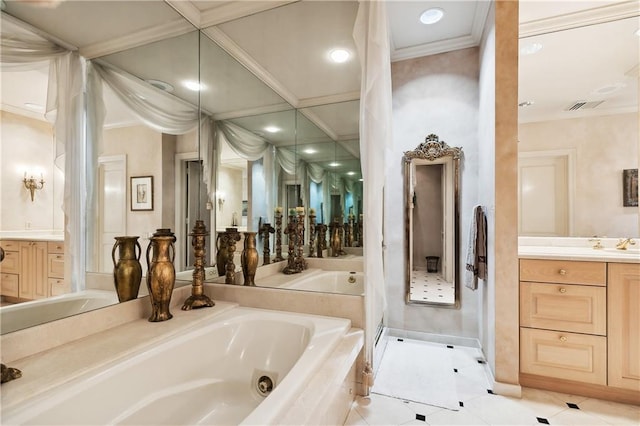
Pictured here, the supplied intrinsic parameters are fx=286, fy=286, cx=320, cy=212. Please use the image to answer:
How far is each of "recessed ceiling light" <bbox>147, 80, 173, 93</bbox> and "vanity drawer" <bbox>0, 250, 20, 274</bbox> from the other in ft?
3.85

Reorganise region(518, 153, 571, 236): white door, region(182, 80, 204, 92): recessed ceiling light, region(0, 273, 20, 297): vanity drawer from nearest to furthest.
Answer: region(0, 273, 20, 297): vanity drawer < region(182, 80, 204, 92): recessed ceiling light < region(518, 153, 571, 236): white door

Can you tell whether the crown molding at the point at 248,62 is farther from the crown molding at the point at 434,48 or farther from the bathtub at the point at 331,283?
the crown molding at the point at 434,48

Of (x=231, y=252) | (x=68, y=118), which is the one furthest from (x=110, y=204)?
(x=231, y=252)

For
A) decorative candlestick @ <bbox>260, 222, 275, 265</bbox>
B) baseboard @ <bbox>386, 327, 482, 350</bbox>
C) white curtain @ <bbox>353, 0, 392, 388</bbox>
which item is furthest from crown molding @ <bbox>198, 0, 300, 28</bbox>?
baseboard @ <bbox>386, 327, 482, 350</bbox>

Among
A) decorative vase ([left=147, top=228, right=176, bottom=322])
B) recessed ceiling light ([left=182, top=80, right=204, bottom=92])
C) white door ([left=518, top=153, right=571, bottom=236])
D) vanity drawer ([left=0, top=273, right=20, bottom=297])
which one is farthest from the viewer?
white door ([left=518, top=153, right=571, bottom=236])

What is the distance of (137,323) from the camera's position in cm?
147

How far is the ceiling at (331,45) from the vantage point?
1.83 meters

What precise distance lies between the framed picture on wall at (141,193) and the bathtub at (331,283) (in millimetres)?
951

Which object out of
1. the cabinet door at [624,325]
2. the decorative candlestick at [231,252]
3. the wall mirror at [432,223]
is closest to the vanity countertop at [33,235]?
the decorative candlestick at [231,252]

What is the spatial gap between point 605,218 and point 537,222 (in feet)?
1.45

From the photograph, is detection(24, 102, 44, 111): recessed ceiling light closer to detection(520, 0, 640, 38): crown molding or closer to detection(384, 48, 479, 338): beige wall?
detection(384, 48, 479, 338): beige wall

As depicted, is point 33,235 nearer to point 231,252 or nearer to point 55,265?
point 55,265

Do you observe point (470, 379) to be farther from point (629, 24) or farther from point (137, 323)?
point (629, 24)

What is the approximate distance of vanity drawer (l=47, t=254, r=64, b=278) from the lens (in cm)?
117
